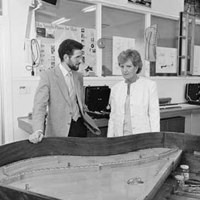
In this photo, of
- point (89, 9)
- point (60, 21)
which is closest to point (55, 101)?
point (60, 21)

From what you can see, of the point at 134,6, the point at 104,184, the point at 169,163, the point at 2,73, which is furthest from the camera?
the point at 134,6

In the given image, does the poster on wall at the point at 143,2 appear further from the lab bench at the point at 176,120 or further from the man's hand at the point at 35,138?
the man's hand at the point at 35,138

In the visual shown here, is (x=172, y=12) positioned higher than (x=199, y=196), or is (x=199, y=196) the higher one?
(x=172, y=12)

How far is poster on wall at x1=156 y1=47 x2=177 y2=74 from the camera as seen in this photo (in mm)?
4777

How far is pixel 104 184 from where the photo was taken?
1.40m

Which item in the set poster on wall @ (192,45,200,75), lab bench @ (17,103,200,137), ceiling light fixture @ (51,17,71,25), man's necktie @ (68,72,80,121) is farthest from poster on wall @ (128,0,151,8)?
man's necktie @ (68,72,80,121)

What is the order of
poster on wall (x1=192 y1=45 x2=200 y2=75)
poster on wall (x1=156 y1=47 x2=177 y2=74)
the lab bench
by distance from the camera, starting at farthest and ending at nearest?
poster on wall (x1=192 y1=45 x2=200 y2=75) < poster on wall (x1=156 y1=47 x2=177 y2=74) < the lab bench

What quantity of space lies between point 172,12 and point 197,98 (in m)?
1.63

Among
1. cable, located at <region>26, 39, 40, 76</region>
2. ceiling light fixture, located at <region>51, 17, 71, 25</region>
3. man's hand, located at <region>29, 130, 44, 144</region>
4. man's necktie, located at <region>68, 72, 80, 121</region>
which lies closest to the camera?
man's hand, located at <region>29, 130, 44, 144</region>

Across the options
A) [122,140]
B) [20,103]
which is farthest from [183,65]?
[122,140]

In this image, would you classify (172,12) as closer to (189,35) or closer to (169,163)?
(189,35)

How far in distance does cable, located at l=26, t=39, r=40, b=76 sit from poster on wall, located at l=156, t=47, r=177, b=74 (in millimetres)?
2240

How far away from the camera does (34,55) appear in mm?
3363

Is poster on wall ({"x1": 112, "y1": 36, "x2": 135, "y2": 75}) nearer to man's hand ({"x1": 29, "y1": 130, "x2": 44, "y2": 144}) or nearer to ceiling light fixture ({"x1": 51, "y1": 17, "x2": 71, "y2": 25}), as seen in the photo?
ceiling light fixture ({"x1": 51, "y1": 17, "x2": 71, "y2": 25})
